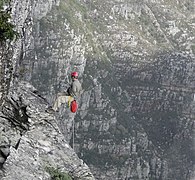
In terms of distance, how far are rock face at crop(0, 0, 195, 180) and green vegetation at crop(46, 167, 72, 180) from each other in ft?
305

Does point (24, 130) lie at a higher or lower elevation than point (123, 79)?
higher

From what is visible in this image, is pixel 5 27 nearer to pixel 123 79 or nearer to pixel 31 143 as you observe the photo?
pixel 31 143

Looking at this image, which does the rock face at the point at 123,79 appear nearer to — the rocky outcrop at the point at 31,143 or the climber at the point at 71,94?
the climber at the point at 71,94

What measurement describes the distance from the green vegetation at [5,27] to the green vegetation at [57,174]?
17.3 ft

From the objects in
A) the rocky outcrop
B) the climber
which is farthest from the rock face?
the rocky outcrop

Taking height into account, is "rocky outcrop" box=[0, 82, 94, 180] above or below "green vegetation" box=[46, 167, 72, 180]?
above

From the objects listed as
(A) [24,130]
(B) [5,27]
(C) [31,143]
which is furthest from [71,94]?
(B) [5,27]

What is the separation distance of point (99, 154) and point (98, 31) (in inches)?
1293

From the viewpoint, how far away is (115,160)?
130m

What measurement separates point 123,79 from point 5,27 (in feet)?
423

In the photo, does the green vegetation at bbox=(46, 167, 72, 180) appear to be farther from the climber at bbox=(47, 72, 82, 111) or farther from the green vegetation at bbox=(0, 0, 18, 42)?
the green vegetation at bbox=(0, 0, 18, 42)

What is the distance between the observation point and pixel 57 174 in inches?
765

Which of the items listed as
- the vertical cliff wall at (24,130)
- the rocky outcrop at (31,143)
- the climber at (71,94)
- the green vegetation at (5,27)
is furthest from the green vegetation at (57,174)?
the green vegetation at (5,27)

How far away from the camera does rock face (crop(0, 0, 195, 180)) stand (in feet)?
395
